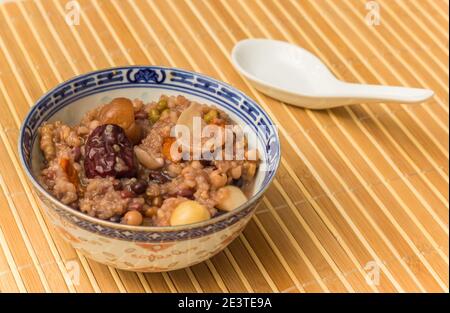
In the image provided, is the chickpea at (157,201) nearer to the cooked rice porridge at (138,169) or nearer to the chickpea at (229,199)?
the cooked rice porridge at (138,169)

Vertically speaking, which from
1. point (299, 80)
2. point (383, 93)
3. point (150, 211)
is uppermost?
point (150, 211)

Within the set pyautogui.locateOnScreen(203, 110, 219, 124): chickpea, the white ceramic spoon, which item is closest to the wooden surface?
the white ceramic spoon

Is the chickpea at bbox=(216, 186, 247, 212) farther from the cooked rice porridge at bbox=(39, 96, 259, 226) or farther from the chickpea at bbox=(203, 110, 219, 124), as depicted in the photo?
the chickpea at bbox=(203, 110, 219, 124)

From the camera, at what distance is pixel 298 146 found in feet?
6.93

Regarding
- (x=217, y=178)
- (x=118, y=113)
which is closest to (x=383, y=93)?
(x=217, y=178)

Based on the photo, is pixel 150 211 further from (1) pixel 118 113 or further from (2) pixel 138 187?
(1) pixel 118 113

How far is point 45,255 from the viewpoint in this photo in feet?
5.54

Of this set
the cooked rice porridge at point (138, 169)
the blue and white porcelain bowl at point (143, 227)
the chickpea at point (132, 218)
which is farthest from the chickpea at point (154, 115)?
the chickpea at point (132, 218)

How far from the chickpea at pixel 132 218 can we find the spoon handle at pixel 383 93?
0.93 m

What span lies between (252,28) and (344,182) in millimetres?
785

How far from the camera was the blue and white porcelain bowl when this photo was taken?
1442 millimetres

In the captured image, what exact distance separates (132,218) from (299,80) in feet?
3.26

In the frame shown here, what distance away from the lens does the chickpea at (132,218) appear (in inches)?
58.7

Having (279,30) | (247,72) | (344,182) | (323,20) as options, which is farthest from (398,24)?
(344,182)
